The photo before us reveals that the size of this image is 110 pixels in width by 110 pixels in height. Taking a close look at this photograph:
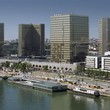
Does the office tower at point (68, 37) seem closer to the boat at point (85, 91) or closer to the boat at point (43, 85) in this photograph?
the boat at point (43, 85)

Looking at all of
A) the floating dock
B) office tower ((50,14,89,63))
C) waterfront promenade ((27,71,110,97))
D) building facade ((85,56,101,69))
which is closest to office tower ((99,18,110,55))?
office tower ((50,14,89,63))

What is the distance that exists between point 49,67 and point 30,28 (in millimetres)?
7203

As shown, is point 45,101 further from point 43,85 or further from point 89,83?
point 89,83

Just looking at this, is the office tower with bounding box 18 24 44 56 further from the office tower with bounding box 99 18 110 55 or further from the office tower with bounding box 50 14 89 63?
the office tower with bounding box 50 14 89 63

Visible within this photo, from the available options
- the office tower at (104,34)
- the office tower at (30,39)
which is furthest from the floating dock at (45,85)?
the office tower at (30,39)

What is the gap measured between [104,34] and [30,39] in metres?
5.86

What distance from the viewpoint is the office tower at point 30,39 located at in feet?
83.3

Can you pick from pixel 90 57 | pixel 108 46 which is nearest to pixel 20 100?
pixel 90 57

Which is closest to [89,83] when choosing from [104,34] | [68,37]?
[68,37]

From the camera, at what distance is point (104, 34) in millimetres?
22109

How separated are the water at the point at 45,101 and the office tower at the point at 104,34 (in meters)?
10.2

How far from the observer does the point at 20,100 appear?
1070 centimetres

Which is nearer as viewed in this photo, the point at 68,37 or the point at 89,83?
the point at 89,83

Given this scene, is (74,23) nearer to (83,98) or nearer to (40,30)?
(40,30)
